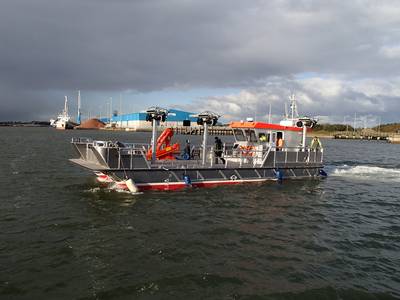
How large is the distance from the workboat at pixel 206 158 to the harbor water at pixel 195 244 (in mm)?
876

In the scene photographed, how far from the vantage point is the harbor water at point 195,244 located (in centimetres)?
812

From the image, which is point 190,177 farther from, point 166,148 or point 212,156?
point 166,148

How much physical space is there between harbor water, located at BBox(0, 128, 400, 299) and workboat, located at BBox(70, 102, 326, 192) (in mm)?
876

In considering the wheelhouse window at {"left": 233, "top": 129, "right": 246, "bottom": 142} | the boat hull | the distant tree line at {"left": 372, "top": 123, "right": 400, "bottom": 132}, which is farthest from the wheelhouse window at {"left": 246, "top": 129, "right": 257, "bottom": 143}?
the distant tree line at {"left": 372, "top": 123, "right": 400, "bottom": 132}

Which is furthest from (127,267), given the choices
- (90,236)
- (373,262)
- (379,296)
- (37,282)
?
(373,262)

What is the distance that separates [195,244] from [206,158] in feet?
38.0

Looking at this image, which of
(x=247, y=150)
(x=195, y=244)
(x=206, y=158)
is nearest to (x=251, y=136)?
(x=247, y=150)

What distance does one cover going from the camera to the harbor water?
320 inches

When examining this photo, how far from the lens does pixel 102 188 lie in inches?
726

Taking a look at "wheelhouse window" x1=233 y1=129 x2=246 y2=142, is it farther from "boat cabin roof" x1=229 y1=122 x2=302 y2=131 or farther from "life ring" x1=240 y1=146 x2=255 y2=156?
"life ring" x1=240 y1=146 x2=255 y2=156

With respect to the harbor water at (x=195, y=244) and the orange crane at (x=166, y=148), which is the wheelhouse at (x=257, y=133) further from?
the harbor water at (x=195, y=244)

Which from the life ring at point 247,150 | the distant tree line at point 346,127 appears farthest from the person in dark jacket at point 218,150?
the distant tree line at point 346,127

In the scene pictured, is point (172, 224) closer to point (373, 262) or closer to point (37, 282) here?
point (37, 282)

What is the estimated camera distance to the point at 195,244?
10.8m
